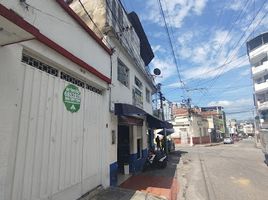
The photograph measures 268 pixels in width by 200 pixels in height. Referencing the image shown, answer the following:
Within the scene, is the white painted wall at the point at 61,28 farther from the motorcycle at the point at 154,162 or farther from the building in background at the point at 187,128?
the building in background at the point at 187,128

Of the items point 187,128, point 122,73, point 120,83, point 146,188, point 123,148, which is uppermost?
point 122,73

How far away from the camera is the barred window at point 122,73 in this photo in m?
10.3

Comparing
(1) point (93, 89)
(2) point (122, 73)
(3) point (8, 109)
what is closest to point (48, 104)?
(3) point (8, 109)

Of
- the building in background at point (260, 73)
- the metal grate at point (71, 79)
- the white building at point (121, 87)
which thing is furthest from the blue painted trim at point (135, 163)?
the building in background at point (260, 73)

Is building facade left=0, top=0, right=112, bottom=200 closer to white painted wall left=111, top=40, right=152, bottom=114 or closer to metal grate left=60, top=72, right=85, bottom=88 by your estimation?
metal grate left=60, top=72, right=85, bottom=88

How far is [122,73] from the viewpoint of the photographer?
10820 millimetres

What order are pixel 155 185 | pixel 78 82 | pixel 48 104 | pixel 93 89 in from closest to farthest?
1. pixel 48 104
2. pixel 78 82
3. pixel 93 89
4. pixel 155 185

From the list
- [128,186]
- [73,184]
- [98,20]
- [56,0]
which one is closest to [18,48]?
[56,0]

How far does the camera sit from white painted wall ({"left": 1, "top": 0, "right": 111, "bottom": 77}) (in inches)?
176

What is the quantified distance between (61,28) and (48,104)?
200 centimetres

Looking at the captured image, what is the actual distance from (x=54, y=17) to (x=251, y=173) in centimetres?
1294

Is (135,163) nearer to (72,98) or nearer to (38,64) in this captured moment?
(72,98)

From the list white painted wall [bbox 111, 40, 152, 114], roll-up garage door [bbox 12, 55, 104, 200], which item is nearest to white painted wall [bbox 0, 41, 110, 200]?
roll-up garage door [bbox 12, 55, 104, 200]

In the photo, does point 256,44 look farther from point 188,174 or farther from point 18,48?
point 18,48
